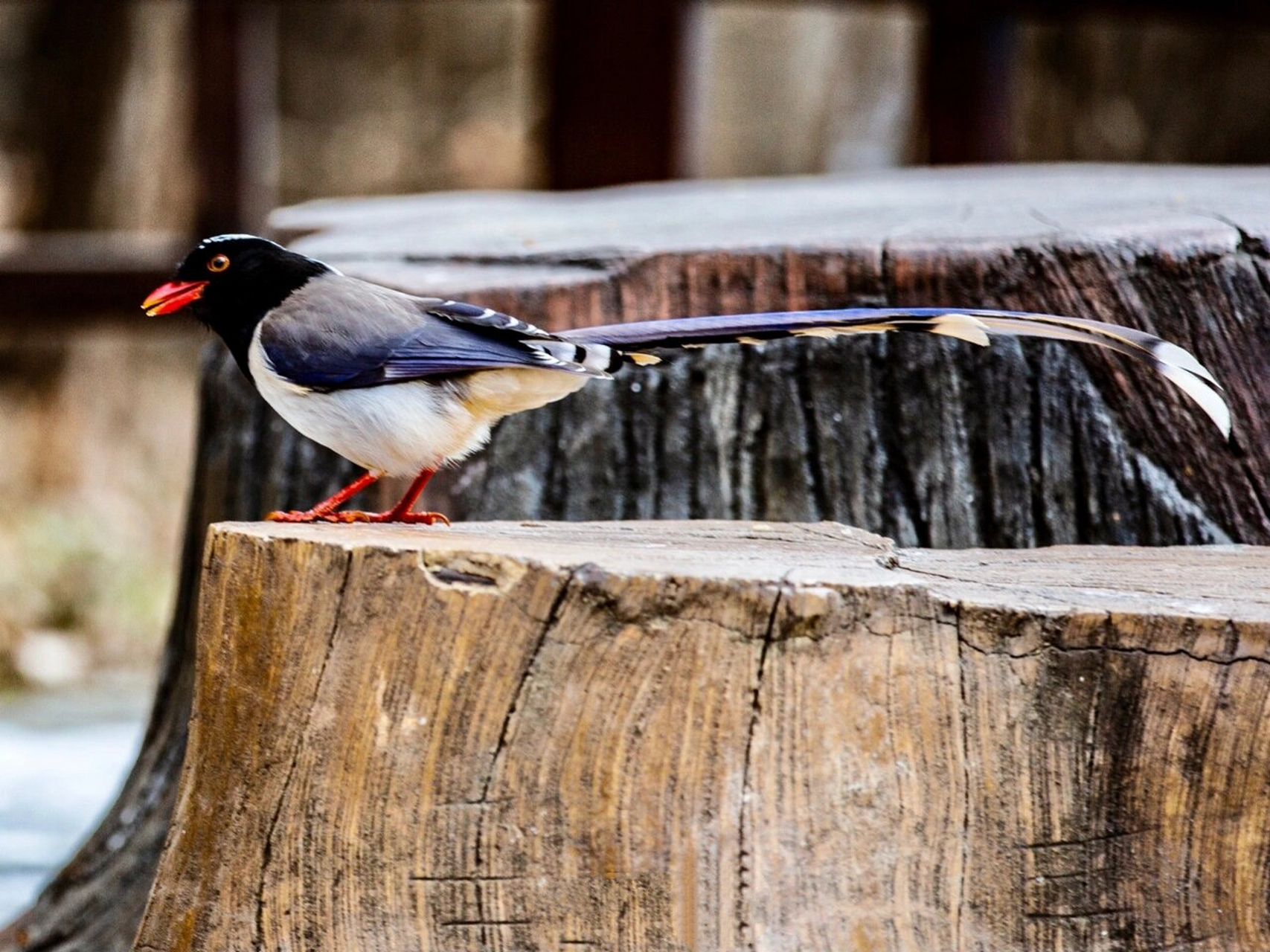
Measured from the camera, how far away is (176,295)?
230cm

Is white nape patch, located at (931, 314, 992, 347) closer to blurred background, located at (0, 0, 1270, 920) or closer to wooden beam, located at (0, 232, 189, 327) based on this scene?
blurred background, located at (0, 0, 1270, 920)

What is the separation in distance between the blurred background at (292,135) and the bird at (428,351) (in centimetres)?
171

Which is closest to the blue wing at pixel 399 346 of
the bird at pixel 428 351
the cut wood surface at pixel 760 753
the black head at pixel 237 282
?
the bird at pixel 428 351

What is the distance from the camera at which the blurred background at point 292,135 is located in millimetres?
5719

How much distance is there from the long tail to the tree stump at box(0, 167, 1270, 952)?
48 centimetres

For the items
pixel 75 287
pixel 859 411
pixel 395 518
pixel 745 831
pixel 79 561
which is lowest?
pixel 745 831

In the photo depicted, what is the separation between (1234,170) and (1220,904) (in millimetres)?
2793

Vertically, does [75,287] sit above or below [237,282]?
above

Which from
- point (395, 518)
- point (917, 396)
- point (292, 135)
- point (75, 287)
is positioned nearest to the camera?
point (395, 518)

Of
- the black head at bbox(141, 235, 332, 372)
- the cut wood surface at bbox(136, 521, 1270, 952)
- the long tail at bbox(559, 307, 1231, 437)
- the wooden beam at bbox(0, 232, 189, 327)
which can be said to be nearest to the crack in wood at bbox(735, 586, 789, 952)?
the cut wood surface at bbox(136, 521, 1270, 952)

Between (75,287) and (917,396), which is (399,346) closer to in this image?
(917,396)

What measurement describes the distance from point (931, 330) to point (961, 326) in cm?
4

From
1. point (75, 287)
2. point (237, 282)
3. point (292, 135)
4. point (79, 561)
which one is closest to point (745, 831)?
point (237, 282)

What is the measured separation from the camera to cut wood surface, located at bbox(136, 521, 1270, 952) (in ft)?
5.40
